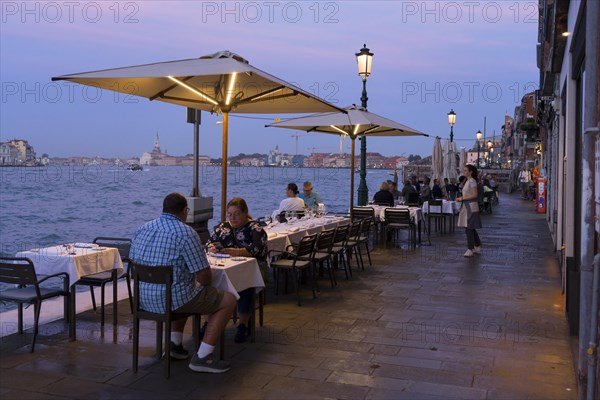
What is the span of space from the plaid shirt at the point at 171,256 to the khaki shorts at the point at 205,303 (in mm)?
42

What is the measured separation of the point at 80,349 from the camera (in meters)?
5.77

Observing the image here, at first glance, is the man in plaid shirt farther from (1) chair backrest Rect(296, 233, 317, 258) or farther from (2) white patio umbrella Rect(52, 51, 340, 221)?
(1) chair backrest Rect(296, 233, 317, 258)

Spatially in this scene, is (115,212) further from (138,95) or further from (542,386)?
(542,386)

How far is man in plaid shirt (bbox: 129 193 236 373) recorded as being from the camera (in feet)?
16.5

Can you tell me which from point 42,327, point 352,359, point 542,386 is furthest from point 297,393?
point 42,327

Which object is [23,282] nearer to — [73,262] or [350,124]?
[73,262]

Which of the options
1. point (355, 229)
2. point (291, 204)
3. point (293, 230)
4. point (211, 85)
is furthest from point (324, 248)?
point (211, 85)

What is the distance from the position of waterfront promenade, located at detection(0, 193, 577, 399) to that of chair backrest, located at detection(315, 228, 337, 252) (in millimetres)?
655

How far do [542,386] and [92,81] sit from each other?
5.29 metres

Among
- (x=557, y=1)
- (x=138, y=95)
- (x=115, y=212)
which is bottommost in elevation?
(x=115, y=212)

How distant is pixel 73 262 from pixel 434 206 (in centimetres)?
1292

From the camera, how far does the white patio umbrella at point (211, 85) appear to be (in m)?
6.43

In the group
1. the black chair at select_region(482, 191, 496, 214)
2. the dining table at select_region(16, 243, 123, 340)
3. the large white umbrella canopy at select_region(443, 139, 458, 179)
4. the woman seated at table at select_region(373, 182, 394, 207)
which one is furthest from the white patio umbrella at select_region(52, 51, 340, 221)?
the black chair at select_region(482, 191, 496, 214)

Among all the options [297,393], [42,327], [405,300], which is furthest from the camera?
[405,300]
